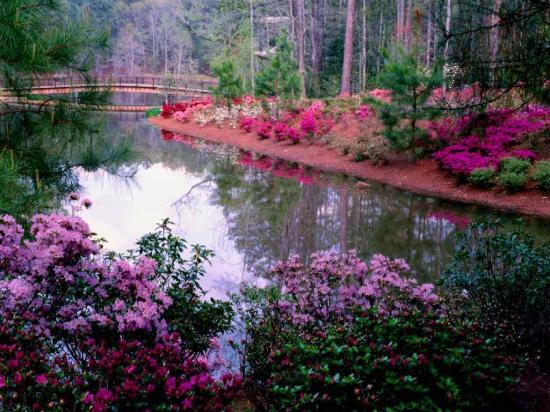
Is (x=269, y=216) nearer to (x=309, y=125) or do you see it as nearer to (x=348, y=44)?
(x=309, y=125)

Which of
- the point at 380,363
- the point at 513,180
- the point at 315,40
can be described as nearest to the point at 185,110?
the point at 315,40

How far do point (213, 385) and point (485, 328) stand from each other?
2.00 m

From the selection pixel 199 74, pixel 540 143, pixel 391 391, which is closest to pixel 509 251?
pixel 391 391

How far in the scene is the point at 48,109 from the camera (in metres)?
5.75

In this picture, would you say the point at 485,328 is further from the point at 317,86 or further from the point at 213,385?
the point at 317,86

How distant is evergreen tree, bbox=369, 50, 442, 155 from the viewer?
14312 mm


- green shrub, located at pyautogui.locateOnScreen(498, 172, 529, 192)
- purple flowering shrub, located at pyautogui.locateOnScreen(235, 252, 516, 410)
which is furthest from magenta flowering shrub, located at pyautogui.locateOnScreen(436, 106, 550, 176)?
purple flowering shrub, located at pyautogui.locateOnScreen(235, 252, 516, 410)

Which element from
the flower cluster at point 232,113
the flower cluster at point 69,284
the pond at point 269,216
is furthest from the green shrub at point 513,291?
the flower cluster at point 232,113

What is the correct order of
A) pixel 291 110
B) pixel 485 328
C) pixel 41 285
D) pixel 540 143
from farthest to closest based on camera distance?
pixel 291 110 < pixel 540 143 < pixel 485 328 < pixel 41 285

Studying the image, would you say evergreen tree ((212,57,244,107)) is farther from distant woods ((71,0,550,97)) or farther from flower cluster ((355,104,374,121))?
flower cluster ((355,104,374,121))

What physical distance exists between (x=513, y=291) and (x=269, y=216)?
729cm

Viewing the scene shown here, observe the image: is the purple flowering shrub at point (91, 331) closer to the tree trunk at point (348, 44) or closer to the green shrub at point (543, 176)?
the green shrub at point (543, 176)

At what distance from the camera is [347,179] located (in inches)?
615

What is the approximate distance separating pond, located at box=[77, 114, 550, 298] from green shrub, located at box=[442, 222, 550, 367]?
288 centimetres
